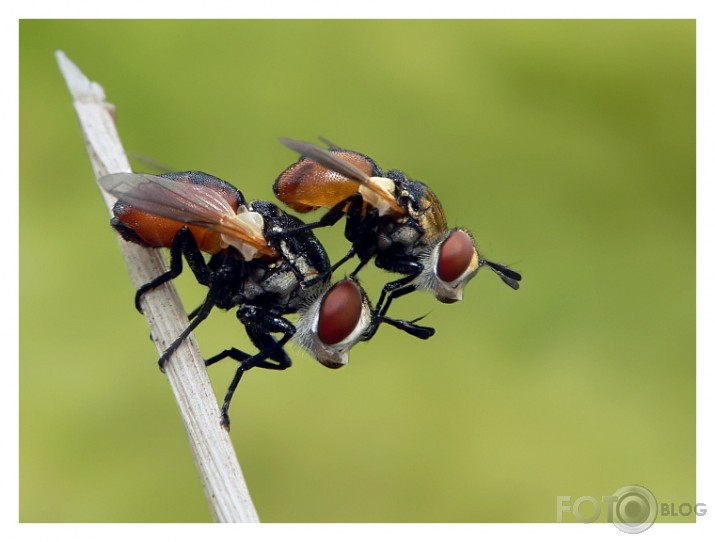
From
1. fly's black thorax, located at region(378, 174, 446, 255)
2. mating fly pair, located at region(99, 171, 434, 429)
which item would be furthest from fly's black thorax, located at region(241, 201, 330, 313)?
fly's black thorax, located at region(378, 174, 446, 255)

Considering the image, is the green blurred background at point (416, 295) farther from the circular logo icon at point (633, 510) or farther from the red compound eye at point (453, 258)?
the red compound eye at point (453, 258)

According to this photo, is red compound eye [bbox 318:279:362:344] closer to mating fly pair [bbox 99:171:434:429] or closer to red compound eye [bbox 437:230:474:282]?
mating fly pair [bbox 99:171:434:429]

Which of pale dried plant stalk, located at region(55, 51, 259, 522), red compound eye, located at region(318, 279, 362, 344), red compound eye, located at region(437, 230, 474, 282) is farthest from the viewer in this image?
red compound eye, located at region(437, 230, 474, 282)

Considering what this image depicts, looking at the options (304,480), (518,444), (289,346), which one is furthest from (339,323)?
(518,444)

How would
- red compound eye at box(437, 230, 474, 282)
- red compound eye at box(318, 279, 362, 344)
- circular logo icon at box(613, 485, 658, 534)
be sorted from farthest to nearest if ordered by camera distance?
circular logo icon at box(613, 485, 658, 534) → red compound eye at box(437, 230, 474, 282) → red compound eye at box(318, 279, 362, 344)

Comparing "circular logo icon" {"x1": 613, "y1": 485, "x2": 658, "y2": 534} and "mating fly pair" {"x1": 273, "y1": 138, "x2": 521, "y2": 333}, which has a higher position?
"mating fly pair" {"x1": 273, "y1": 138, "x2": 521, "y2": 333}

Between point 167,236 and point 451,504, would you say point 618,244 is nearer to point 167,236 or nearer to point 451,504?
point 451,504

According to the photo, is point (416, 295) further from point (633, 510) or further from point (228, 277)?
point (228, 277)

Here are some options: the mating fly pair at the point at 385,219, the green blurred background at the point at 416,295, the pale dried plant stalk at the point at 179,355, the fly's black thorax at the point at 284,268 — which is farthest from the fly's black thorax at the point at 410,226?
the green blurred background at the point at 416,295
